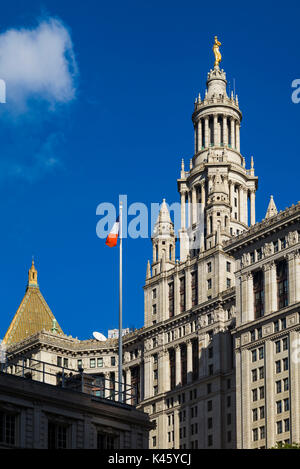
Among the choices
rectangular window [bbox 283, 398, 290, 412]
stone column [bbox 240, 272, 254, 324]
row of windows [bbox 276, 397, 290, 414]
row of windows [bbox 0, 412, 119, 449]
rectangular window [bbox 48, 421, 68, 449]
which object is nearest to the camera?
row of windows [bbox 0, 412, 119, 449]

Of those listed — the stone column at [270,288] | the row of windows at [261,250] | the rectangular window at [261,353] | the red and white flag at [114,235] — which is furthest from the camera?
the row of windows at [261,250]

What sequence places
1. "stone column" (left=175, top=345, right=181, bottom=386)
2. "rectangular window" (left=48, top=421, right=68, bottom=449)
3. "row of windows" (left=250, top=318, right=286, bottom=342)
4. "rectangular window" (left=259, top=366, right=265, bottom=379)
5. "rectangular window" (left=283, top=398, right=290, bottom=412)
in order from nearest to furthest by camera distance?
"rectangular window" (left=48, top=421, right=68, bottom=449) < "rectangular window" (left=283, top=398, right=290, bottom=412) < "row of windows" (left=250, top=318, right=286, bottom=342) < "rectangular window" (left=259, top=366, right=265, bottom=379) < "stone column" (left=175, top=345, right=181, bottom=386)

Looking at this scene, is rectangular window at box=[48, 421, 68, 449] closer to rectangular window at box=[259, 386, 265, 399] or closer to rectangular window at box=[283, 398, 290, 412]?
rectangular window at box=[283, 398, 290, 412]

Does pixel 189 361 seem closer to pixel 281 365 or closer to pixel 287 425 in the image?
pixel 281 365

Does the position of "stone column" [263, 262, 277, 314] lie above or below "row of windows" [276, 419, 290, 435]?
above

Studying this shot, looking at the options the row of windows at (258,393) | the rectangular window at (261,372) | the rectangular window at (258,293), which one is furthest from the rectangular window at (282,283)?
the row of windows at (258,393)

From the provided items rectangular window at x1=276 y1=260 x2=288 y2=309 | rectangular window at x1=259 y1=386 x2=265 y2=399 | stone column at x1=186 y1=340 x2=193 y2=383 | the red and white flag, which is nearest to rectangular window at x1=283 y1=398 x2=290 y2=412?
rectangular window at x1=259 y1=386 x2=265 y2=399

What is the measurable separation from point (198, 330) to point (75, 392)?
98.8m

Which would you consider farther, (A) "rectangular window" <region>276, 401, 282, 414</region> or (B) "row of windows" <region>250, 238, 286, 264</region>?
(B) "row of windows" <region>250, 238, 286, 264</region>

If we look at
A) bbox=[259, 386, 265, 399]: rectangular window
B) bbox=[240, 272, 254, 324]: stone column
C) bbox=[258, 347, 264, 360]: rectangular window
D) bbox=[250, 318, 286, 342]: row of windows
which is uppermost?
bbox=[240, 272, 254, 324]: stone column

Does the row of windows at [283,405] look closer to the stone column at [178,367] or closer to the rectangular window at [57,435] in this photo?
the stone column at [178,367]
